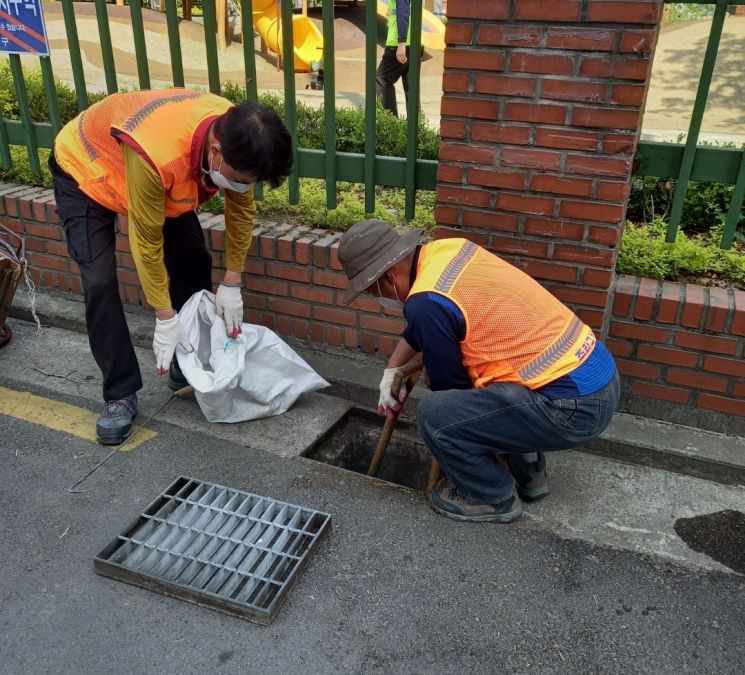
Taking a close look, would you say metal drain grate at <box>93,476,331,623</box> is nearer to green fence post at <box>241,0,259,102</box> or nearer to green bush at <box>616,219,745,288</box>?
green bush at <box>616,219,745,288</box>

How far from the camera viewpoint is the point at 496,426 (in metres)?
2.43

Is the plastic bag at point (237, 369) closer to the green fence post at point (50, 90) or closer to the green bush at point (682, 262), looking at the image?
the green bush at point (682, 262)

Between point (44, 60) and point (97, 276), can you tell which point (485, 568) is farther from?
point (44, 60)

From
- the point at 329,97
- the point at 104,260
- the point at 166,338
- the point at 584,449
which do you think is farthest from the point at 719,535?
the point at 104,260

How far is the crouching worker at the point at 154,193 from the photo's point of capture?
98.4 inches

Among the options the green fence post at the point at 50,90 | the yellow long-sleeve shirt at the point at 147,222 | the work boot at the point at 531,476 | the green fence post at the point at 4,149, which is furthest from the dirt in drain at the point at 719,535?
the green fence post at the point at 4,149

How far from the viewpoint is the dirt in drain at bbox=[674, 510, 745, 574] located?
2467 mm

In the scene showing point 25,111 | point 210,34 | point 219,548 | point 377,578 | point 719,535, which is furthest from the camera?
point 25,111

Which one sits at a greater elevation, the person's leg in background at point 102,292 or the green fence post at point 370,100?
the green fence post at point 370,100

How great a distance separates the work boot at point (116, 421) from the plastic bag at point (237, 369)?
1.09 feet

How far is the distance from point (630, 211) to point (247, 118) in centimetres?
232

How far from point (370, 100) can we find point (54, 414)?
2.07 metres

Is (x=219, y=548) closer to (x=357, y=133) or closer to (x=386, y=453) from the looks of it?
(x=386, y=453)

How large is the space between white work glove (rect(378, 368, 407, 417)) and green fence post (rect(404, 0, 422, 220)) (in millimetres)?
1035
